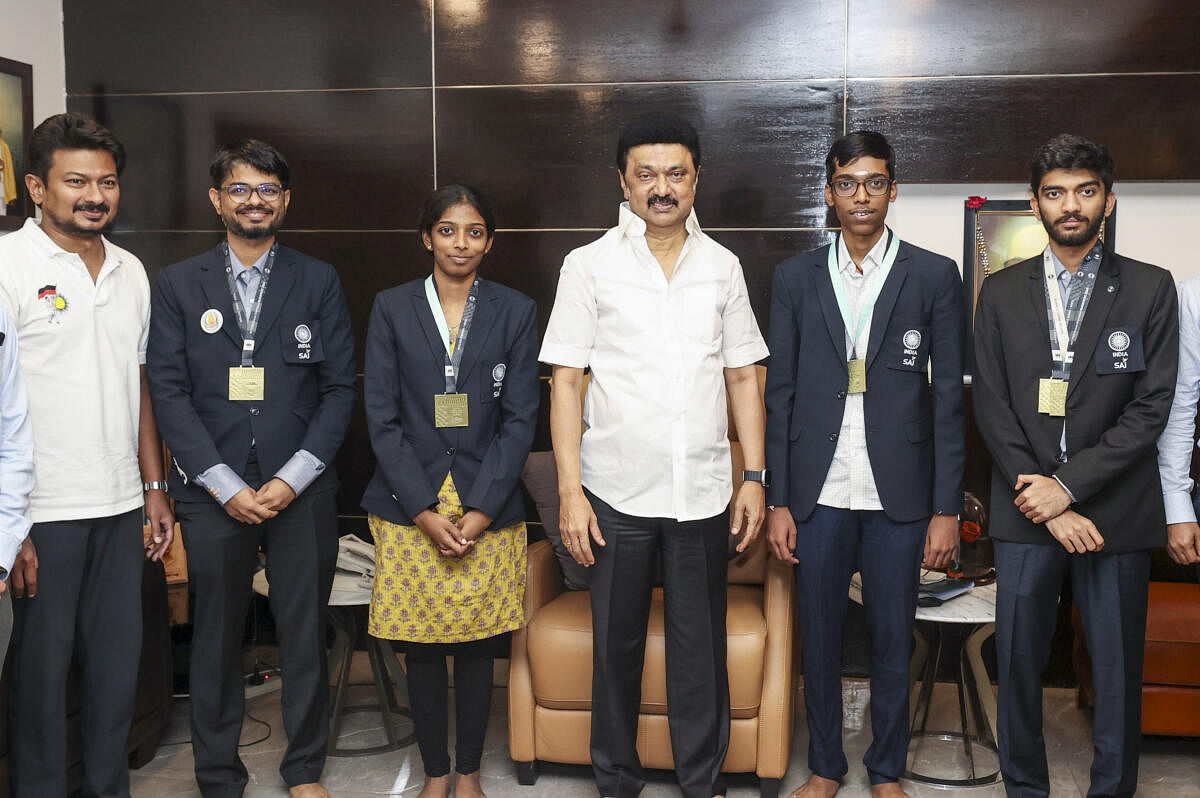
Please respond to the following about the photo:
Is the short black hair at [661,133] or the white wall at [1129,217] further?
the white wall at [1129,217]

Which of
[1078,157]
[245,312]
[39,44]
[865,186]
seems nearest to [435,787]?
[245,312]

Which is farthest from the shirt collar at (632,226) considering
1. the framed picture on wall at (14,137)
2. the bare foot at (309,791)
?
the framed picture on wall at (14,137)

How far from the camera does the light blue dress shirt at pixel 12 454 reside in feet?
7.97

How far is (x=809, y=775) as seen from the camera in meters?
3.40

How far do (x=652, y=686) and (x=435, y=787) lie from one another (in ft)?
2.32

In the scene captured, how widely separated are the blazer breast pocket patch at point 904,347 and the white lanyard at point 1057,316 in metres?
0.34

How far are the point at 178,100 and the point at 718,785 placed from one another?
11.2ft

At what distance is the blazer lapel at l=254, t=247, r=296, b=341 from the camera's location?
305cm

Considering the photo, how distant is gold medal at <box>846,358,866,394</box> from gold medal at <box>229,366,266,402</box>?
5.48ft

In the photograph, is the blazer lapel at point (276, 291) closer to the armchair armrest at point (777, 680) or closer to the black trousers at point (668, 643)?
Answer: the black trousers at point (668, 643)

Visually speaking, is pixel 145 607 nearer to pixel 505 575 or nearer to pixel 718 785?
pixel 505 575

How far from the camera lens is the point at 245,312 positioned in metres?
3.07

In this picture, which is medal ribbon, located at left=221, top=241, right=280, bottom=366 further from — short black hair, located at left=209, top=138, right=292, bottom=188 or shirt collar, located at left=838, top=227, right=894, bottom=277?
shirt collar, located at left=838, top=227, right=894, bottom=277

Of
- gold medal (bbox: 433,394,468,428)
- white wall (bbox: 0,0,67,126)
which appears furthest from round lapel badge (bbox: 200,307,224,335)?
white wall (bbox: 0,0,67,126)
